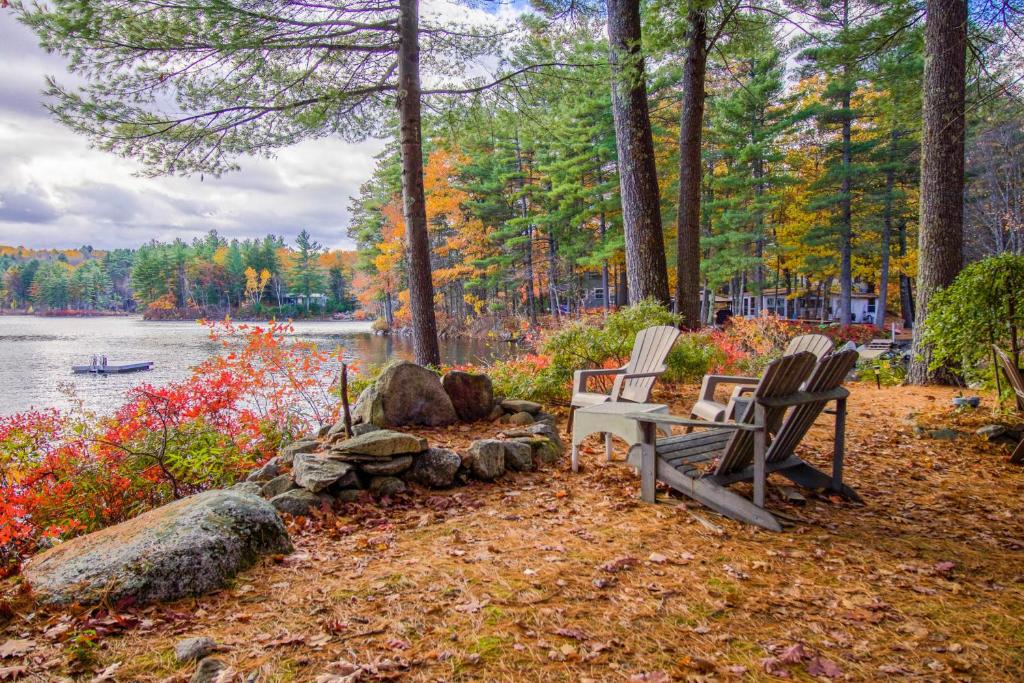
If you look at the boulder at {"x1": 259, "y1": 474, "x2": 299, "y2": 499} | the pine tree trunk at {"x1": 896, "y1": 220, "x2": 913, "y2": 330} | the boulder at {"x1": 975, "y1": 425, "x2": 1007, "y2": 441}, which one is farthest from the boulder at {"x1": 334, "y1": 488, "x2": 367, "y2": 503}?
the pine tree trunk at {"x1": 896, "y1": 220, "x2": 913, "y2": 330}

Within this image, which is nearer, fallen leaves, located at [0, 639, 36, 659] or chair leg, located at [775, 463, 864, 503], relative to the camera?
fallen leaves, located at [0, 639, 36, 659]

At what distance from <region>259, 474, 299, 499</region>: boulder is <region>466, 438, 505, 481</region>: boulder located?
112 cm


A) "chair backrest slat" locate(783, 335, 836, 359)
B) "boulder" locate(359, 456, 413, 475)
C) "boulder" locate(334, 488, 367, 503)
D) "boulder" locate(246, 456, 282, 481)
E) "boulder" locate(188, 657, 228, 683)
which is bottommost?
"boulder" locate(334, 488, 367, 503)

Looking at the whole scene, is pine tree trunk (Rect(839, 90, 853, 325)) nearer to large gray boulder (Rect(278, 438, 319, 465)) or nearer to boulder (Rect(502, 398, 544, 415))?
boulder (Rect(502, 398, 544, 415))

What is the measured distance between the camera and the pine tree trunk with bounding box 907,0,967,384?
581 cm

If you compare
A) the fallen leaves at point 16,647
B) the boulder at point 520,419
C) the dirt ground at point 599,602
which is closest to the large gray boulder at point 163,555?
the dirt ground at point 599,602

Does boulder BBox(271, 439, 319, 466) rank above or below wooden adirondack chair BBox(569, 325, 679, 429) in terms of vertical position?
below

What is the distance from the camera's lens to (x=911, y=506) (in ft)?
10.4

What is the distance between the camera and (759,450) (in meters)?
2.76

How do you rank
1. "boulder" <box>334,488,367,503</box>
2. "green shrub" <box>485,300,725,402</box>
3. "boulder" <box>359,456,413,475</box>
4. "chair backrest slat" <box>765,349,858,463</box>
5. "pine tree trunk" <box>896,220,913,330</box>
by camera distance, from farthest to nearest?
"pine tree trunk" <box>896,220,913,330</box>
"green shrub" <box>485,300,725,402</box>
"boulder" <box>359,456,413,475</box>
"boulder" <box>334,488,367,503</box>
"chair backrest slat" <box>765,349,858,463</box>

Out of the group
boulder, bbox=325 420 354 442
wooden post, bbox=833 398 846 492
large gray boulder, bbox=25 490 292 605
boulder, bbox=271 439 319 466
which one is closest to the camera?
large gray boulder, bbox=25 490 292 605

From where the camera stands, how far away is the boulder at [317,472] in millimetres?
3268

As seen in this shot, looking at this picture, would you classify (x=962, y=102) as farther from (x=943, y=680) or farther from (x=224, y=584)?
(x=224, y=584)

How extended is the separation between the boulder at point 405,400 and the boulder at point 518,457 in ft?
3.25
